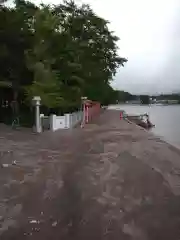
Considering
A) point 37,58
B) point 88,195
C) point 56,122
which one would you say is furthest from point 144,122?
point 88,195

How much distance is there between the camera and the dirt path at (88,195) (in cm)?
517

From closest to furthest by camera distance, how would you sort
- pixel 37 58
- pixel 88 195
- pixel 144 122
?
pixel 88 195 → pixel 37 58 → pixel 144 122

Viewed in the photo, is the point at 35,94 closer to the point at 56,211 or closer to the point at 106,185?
the point at 106,185

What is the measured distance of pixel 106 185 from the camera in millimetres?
7809

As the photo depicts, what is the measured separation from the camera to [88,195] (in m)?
7.00

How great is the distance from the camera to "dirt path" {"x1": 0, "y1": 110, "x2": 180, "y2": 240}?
517 cm

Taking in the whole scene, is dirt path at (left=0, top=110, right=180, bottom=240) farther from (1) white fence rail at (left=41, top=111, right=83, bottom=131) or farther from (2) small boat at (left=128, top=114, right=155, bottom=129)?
(2) small boat at (left=128, top=114, right=155, bottom=129)

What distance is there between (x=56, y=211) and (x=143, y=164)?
515 cm

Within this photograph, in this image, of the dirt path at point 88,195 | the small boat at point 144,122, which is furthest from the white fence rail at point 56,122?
the small boat at point 144,122

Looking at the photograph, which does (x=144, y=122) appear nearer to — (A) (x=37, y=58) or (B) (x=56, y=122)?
(B) (x=56, y=122)

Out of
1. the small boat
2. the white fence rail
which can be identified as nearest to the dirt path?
the white fence rail

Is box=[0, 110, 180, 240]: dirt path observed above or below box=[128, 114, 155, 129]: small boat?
above

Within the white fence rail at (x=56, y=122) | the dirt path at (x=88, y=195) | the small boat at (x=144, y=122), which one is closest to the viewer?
the dirt path at (x=88, y=195)

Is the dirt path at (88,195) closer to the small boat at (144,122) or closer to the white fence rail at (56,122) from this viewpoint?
the white fence rail at (56,122)
